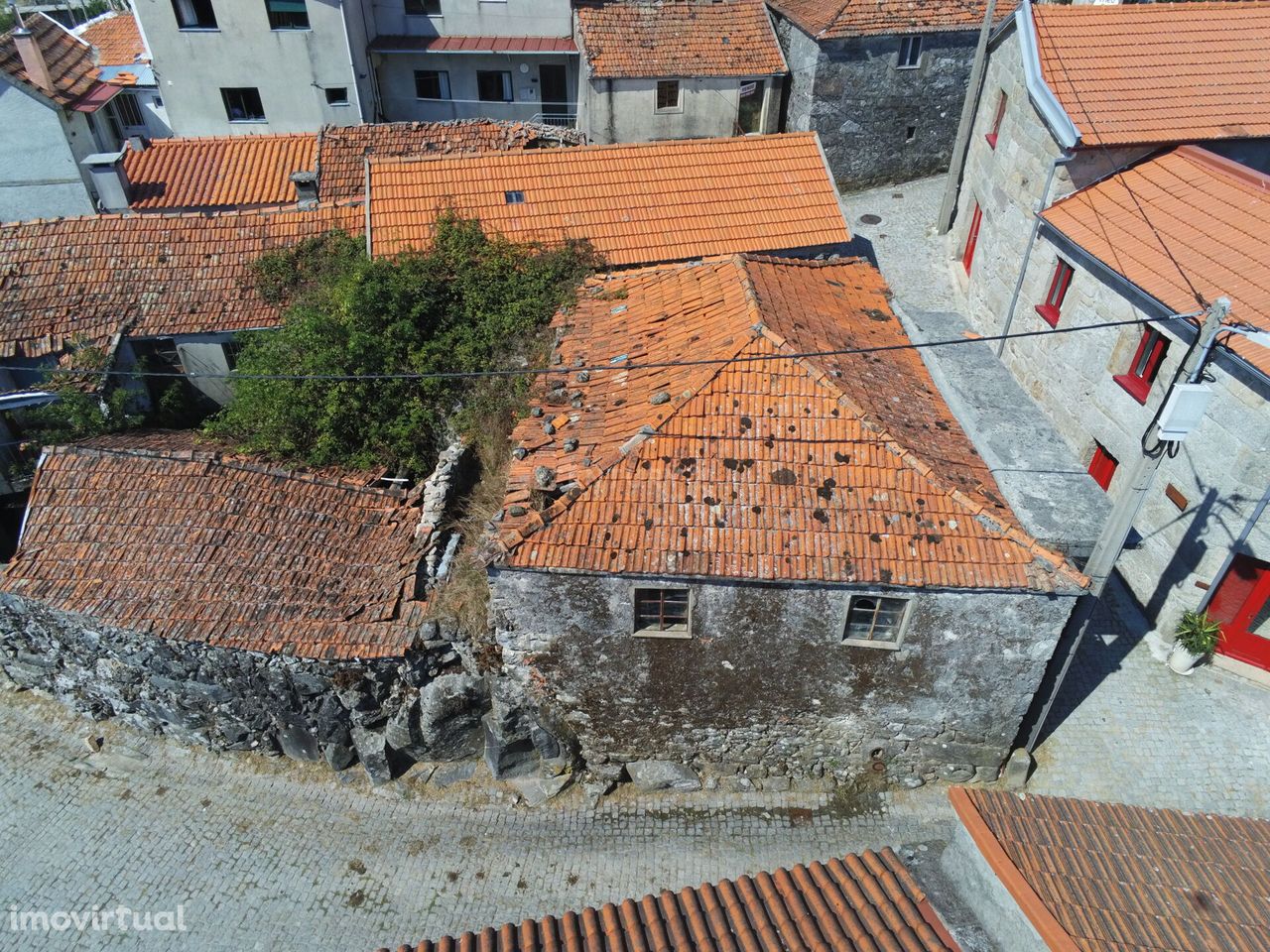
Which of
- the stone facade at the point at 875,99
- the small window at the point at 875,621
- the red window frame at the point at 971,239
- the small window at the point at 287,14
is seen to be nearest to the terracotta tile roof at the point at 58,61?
the small window at the point at 287,14

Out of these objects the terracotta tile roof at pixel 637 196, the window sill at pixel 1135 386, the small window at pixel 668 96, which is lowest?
the window sill at pixel 1135 386

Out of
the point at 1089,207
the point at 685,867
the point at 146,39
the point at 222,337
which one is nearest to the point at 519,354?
the point at 222,337

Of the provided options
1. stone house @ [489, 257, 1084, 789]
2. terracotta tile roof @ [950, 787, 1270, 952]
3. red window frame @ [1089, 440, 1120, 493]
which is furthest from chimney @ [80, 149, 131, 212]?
red window frame @ [1089, 440, 1120, 493]

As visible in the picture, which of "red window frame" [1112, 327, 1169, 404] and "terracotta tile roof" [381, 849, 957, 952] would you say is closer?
"terracotta tile roof" [381, 849, 957, 952]

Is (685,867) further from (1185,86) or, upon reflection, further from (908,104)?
(908,104)

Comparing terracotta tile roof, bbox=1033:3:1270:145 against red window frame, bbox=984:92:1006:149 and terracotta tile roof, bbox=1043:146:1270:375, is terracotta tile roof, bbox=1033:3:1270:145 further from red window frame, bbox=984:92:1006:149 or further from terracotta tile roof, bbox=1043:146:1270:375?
red window frame, bbox=984:92:1006:149

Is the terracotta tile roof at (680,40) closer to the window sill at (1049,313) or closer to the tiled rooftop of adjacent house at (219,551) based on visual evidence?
the window sill at (1049,313)
